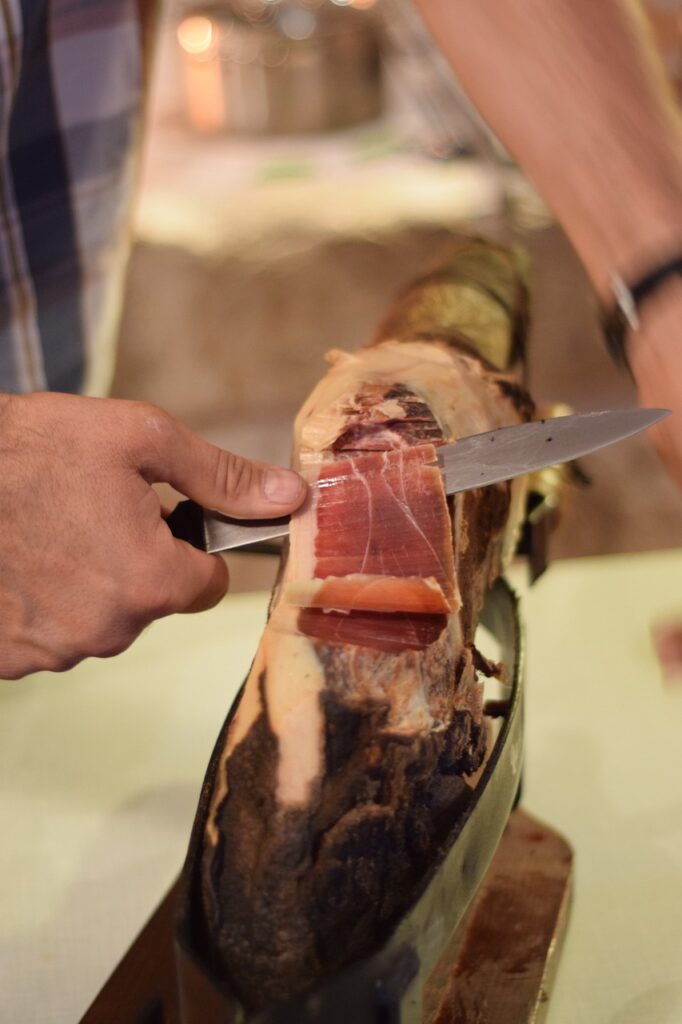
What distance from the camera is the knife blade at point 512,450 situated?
70 cm

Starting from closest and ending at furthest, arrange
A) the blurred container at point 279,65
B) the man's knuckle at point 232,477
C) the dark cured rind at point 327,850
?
the dark cured rind at point 327,850 → the man's knuckle at point 232,477 → the blurred container at point 279,65

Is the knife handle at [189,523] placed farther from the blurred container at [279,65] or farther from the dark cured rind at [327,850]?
the blurred container at [279,65]

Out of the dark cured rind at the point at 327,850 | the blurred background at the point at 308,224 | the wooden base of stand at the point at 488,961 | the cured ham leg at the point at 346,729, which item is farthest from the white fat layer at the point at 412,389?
the blurred background at the point at 308,224

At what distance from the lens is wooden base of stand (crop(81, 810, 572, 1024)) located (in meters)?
0.77

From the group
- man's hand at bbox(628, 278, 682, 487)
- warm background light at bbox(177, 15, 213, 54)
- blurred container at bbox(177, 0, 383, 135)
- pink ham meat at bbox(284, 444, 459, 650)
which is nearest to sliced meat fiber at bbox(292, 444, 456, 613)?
pink ham meat at bbox(284, 444, 459, 650)

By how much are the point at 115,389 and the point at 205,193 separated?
624 millimetres

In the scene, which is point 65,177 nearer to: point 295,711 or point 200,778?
point 200,778

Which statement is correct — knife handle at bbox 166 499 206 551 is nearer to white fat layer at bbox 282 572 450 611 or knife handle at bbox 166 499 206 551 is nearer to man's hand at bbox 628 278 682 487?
white fat layer at bbox 282 572 450 611

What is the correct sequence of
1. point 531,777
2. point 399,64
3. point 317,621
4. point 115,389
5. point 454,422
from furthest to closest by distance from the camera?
point 115,389, point 399,64, point 531,777, point 454,422, point 317,621

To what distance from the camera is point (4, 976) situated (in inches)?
33.5

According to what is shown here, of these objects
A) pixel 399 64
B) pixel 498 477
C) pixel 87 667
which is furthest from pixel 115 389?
pixel 498 477

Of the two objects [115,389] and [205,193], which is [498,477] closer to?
[205,193]

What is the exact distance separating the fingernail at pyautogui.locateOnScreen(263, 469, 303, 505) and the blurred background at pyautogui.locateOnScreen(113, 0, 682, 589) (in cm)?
182

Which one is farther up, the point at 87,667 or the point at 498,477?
the point at 498,477
